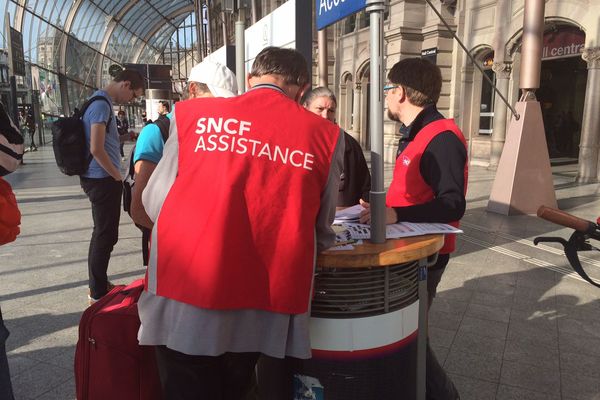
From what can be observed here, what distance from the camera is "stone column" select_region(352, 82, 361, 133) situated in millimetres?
19242

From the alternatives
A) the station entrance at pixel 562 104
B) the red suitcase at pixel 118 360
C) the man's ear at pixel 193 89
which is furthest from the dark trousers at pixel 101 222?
the station entrance at pixel 562 104

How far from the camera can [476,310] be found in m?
3.83

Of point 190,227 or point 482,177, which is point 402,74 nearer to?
point 190,227

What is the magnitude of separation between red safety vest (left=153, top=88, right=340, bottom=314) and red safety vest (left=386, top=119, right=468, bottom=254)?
751 mm

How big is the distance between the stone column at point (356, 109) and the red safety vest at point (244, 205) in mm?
18354

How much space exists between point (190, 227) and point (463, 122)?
1420 centimetres

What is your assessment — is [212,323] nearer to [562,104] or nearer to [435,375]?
[435,375]

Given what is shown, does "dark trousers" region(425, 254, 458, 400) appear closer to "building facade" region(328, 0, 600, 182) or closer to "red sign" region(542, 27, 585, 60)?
"building facade" region(328, 0, 600, 182)

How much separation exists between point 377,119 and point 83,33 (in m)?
42.3

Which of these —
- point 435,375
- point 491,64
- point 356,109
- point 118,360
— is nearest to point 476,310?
point 435,375

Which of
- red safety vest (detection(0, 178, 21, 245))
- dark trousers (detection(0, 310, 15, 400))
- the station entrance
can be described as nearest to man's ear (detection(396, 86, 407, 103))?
red safety vest (detection(0, 178, 21, 245))

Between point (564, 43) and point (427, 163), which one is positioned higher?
point (564, 43)

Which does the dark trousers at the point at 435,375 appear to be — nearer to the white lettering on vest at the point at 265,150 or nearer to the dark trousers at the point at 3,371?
the white lettering on vest at the point at 265,150

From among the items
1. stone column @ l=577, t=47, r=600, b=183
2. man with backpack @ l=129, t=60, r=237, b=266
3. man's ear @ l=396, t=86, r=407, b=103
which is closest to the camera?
man's ear @ l=396, t=86, r=407, b=103
